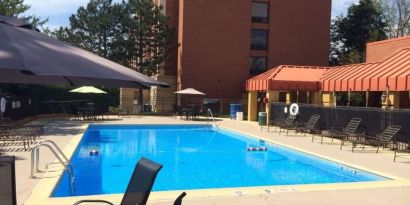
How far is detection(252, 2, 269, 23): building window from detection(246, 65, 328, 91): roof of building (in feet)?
39.6

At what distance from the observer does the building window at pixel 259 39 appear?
40.5m

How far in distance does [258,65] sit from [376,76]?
21.3m

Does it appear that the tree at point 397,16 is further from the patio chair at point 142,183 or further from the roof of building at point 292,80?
the patio chair at point 142,183

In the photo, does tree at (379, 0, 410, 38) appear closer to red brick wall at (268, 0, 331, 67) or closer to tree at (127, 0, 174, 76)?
red brick wall at (268, 0, 331, 67)

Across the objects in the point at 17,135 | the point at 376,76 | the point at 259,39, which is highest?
the point at 259,39

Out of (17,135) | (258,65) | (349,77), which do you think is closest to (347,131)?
(349,77)

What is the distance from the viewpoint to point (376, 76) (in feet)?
64.8

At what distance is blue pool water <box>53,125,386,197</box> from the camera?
11289 millimetres

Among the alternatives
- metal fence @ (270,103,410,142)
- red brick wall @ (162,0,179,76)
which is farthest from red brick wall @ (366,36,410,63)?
red brick wall @ (162,0,179,76)

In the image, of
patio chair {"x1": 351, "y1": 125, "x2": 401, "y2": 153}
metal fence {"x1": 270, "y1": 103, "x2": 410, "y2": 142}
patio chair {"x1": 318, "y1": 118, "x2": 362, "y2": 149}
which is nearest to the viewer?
patio chair {"x1": 351, "y1": 125, "x2": 401, "y2": 153}

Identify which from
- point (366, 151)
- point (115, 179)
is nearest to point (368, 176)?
point (366, 151)

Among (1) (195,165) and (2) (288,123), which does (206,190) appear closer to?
(1) (195,165)

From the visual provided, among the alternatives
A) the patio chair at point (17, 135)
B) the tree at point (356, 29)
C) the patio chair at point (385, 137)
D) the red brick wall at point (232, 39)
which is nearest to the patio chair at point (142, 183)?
the patio chair at point (17, 135)

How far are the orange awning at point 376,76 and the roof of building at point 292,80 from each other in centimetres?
129
